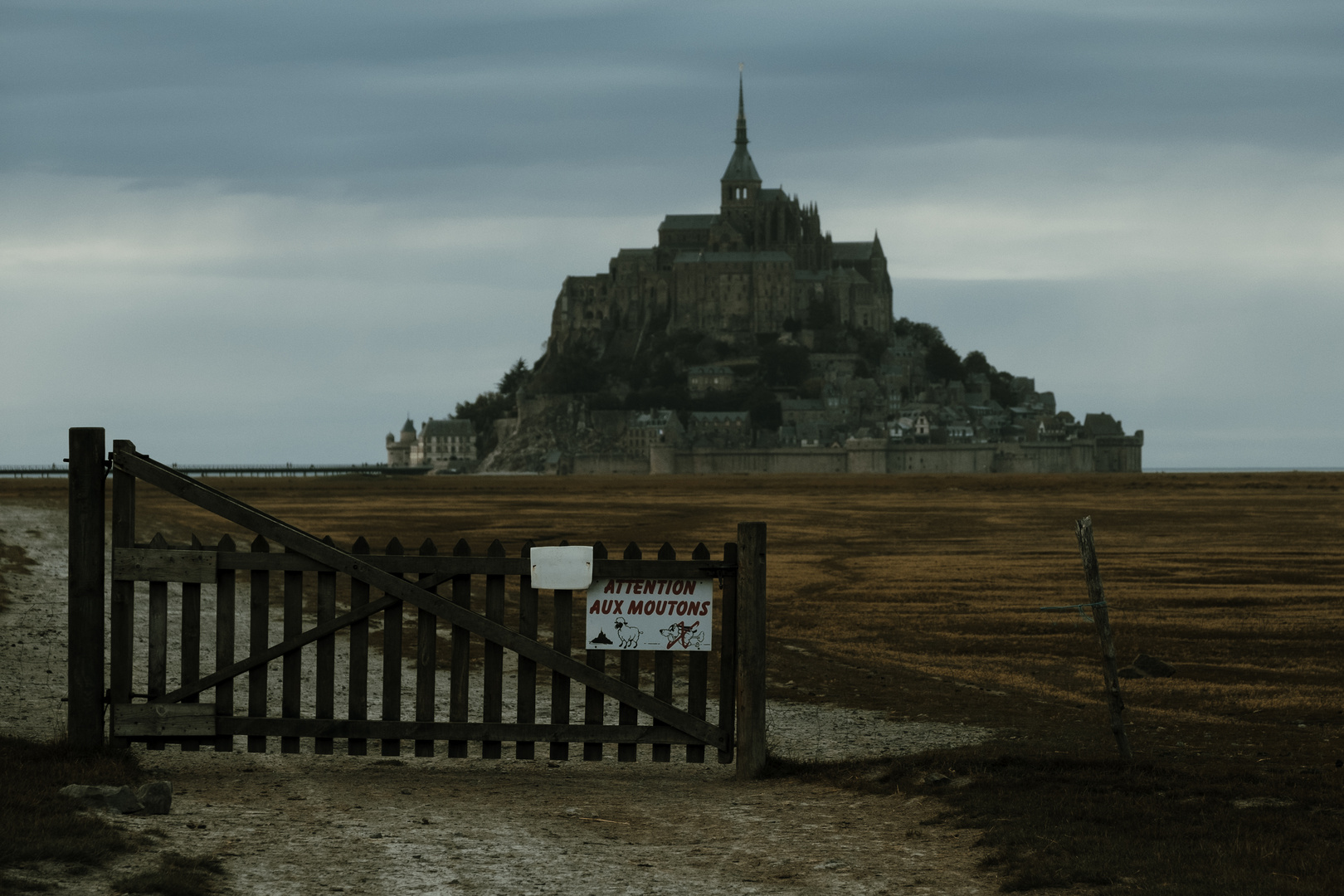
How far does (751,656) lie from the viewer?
9031 mm

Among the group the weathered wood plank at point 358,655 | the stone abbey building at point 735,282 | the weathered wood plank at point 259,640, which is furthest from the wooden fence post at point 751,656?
the stone abbey building at point 735,282

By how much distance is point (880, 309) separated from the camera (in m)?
189

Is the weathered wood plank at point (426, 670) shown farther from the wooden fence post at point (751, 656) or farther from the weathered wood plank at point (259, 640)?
the wooden fence post at point (751, 656)

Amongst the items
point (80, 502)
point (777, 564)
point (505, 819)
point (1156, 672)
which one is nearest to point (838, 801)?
point (505, 819)

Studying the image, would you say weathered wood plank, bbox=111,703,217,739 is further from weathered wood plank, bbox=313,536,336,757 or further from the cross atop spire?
the cross atop spire

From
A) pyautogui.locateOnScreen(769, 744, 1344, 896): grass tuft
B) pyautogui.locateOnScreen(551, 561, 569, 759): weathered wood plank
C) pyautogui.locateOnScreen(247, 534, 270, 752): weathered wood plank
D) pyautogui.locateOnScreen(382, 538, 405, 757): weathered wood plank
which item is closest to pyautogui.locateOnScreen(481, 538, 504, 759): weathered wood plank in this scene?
pyautogui.locateOnScreen(551, 561, 569, 759): weathered wood plank

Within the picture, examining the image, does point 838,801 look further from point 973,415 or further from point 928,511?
point 973,415

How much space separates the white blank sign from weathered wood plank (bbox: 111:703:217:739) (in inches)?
91.3

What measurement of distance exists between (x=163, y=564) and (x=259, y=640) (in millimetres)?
832

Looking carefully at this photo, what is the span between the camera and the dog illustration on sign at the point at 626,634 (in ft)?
29.9

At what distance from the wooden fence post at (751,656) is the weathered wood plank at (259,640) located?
3.08 m

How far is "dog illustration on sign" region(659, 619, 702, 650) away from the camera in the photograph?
9086 mm

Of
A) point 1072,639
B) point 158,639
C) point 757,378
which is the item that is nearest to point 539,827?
point 158,639

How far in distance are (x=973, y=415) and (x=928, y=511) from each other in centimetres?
13266
